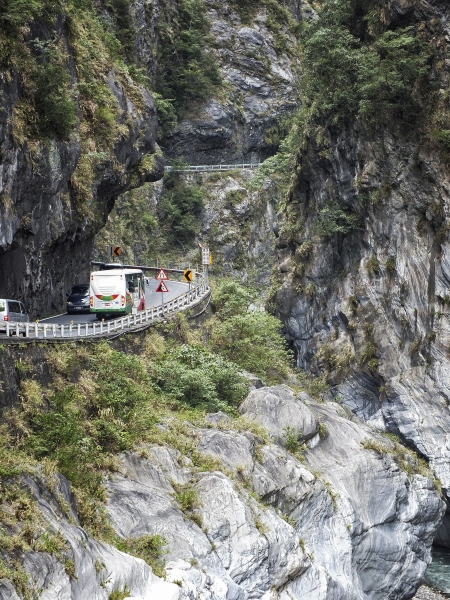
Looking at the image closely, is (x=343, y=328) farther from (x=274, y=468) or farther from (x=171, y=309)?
(x=274, y=468)

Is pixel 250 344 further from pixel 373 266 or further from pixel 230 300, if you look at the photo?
pixel 373 266

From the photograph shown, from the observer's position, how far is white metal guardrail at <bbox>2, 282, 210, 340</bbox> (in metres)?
23.2

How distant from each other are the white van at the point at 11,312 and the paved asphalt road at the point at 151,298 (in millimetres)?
5343

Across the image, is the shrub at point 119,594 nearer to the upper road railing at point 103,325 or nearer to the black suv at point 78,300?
the upper road railing at point 103,325

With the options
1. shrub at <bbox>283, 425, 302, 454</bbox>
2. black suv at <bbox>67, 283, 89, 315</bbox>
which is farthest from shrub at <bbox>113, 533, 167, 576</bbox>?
black suv at <bbox>67, 283, 89, 315</bbox>

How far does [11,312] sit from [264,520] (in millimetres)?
11341

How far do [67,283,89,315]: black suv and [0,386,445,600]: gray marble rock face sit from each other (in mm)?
9772

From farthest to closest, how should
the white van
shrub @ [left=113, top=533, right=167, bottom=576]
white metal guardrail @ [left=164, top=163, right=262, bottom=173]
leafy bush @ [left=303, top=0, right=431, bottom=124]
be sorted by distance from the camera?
1. white metal guardrail @ [left=164, top=163, right=262, bottom=173]
2. leafy bush @ [left=303, top=0, right=431, bottom=124]
3. the white van
4. shrub @ [left=113, top=533, right=167, bottom=576]

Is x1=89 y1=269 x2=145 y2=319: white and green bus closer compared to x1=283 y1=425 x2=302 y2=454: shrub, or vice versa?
x1=283 y1=425 x2=302 y2=454: shrub

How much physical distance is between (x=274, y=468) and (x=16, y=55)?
16.6 metres

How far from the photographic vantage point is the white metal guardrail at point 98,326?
2319 cm

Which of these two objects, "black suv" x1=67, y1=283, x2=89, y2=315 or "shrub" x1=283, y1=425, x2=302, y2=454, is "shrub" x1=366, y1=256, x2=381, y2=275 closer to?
"shrub" x1=283, y1=425, x2=302, y2=454

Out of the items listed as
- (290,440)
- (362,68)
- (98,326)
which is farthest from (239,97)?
(290,440)

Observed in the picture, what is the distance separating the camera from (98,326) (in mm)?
29109
